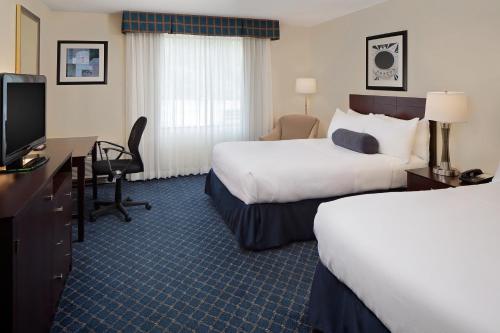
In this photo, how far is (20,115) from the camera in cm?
227

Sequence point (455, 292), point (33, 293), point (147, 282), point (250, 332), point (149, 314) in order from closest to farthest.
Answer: point (455, 292) < point (33, 293) < point (250, 332) < point (149, 314) < point (147, 282)

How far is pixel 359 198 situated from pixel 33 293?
1788 mm

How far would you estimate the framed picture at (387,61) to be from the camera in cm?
423

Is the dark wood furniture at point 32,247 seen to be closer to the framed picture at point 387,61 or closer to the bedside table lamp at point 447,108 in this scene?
the bedside table lamp at point 447,108

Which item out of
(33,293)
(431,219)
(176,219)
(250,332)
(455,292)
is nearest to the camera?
(455,292)

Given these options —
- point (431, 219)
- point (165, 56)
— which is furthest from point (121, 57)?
point (431, 219)

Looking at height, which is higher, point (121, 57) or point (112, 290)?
point (121, 57)

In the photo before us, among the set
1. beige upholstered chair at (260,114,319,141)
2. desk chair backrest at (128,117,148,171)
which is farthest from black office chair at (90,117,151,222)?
beige upholstered chair at (260,114,319,141)

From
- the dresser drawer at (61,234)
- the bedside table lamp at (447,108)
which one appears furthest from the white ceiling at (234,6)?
the dresser drawer at (61,234)

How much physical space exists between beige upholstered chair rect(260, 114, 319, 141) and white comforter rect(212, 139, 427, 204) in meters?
1.75

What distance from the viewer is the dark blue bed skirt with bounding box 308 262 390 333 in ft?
5.20

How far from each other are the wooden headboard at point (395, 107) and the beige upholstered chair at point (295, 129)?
0.74 meters

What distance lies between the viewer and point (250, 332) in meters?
2.09

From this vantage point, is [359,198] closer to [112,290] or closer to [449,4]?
[112,290]
